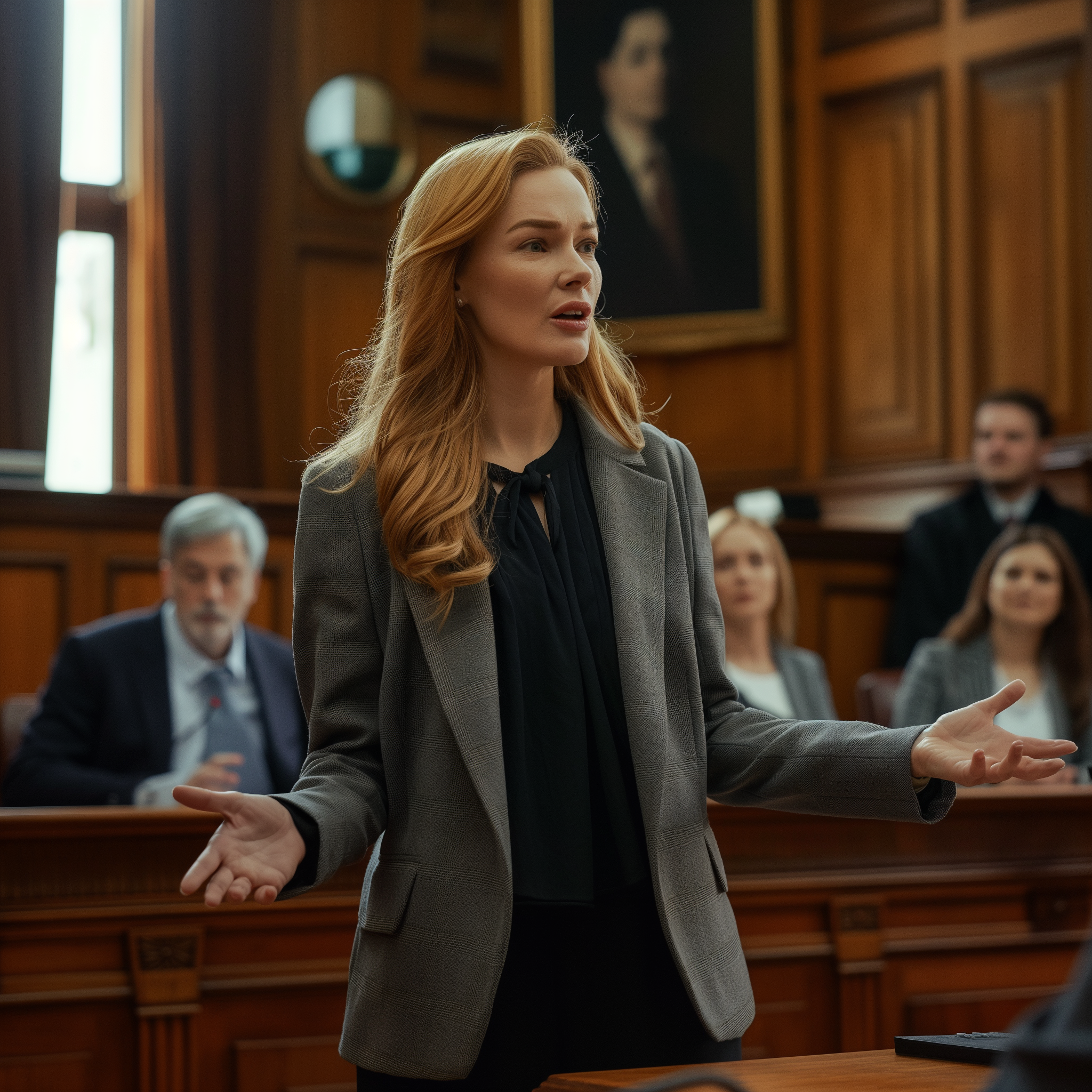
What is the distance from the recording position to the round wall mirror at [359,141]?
21.6 feet

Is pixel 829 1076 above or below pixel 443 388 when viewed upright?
below

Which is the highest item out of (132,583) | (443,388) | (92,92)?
(92,92)

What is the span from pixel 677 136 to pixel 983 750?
568 centimetres

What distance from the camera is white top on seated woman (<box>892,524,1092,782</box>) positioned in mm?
4312

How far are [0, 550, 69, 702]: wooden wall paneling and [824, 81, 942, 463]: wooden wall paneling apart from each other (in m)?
3.53

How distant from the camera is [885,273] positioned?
6.68m

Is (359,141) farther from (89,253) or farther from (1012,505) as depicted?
(1012,505)

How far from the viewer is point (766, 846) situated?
9.16ft

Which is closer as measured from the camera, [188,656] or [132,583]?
[188,656]

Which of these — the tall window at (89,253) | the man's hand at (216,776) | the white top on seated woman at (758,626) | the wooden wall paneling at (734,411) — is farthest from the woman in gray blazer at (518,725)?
the wooden wall paneling at (734,411)

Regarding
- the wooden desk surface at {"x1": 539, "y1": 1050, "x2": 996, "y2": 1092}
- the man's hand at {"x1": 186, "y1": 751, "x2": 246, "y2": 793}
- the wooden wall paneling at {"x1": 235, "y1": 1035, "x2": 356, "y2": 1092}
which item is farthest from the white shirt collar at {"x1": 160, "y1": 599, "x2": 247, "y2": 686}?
the wooden desk surface at {"x1": 539, "y1": 1050, "x2": 996, "y2": 1092}

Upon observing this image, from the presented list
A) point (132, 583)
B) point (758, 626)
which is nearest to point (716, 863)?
point (758, 626)

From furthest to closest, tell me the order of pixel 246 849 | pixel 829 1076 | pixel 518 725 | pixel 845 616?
pixel 845 616 → pixel 518 725 → pixel 246 849 → pixel 829 1076

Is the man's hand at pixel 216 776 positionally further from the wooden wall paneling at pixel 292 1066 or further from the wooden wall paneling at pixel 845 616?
the wooden wall paneling at pixel 845 616
